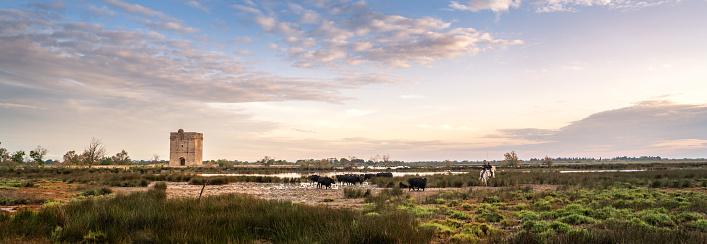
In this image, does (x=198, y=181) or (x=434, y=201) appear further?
(x=198, y=181)

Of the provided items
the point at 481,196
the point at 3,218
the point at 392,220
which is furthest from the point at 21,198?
the point at 481,196

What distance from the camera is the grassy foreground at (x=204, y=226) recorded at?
7.37 m

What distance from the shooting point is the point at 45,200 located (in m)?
15.8

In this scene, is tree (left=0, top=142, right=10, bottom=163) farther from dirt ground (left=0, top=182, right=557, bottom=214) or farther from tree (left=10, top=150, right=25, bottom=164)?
dirt ground (left=0, top=182, right=557, bottom=214)

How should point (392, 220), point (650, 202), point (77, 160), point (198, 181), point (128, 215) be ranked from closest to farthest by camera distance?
1. point (392, 220)
2. point (128, 215)
3. point (650, 202)
4. point (198, 181)
5. point (77, 160)

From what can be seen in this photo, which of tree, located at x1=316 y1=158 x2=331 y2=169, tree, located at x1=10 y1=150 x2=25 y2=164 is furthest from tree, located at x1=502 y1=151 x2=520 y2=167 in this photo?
tree, located at x1=10 y1=150 x2=25 y2=164

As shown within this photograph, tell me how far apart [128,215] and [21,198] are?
406 inches

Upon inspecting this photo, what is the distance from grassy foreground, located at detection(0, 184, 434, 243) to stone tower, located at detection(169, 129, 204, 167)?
99878 millimetres

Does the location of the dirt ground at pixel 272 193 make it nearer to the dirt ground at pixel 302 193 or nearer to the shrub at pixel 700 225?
the dirt ground at pixel 302 193

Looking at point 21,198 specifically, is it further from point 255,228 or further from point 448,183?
point 448,183

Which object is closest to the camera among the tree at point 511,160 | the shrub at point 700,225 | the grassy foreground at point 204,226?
the grassy foreground at point 204,226

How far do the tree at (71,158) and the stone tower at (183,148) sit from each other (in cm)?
2162

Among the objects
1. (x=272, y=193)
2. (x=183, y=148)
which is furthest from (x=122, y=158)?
(x=272, y=193)

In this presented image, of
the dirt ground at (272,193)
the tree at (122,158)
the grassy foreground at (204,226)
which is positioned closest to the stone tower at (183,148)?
the tree at (122,158)
